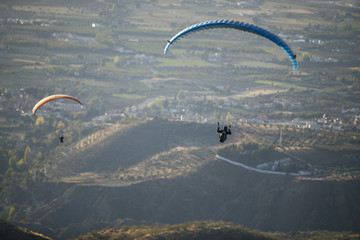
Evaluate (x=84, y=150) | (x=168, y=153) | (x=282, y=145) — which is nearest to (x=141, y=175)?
(x=168, y=153)

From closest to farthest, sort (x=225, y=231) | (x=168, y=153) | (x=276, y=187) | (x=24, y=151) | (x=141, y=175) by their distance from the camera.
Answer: (x=225, y=231) → (x=276, y=187) → (x=141, y=175) → (x=168, y=153) → (x=24, y=151)

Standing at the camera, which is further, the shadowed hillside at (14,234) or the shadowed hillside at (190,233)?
the shadowed hillside at (190,233)

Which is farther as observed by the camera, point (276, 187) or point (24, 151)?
point (24, 151)

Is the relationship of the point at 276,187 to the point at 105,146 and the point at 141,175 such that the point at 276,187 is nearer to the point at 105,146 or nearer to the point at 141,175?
the point at 141,175

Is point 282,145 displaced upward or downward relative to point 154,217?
upward

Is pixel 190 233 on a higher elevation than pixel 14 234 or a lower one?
higher

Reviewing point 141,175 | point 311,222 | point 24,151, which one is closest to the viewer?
point 311,222

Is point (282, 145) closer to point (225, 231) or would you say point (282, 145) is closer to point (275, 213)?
point (275, 213)

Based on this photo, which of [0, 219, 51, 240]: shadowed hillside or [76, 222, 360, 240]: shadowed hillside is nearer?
[0, 219, 51, 240]: shadowed hillside

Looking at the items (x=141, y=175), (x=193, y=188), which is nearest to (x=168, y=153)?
(x=141, y=175)

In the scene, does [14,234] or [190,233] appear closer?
[14,234]
